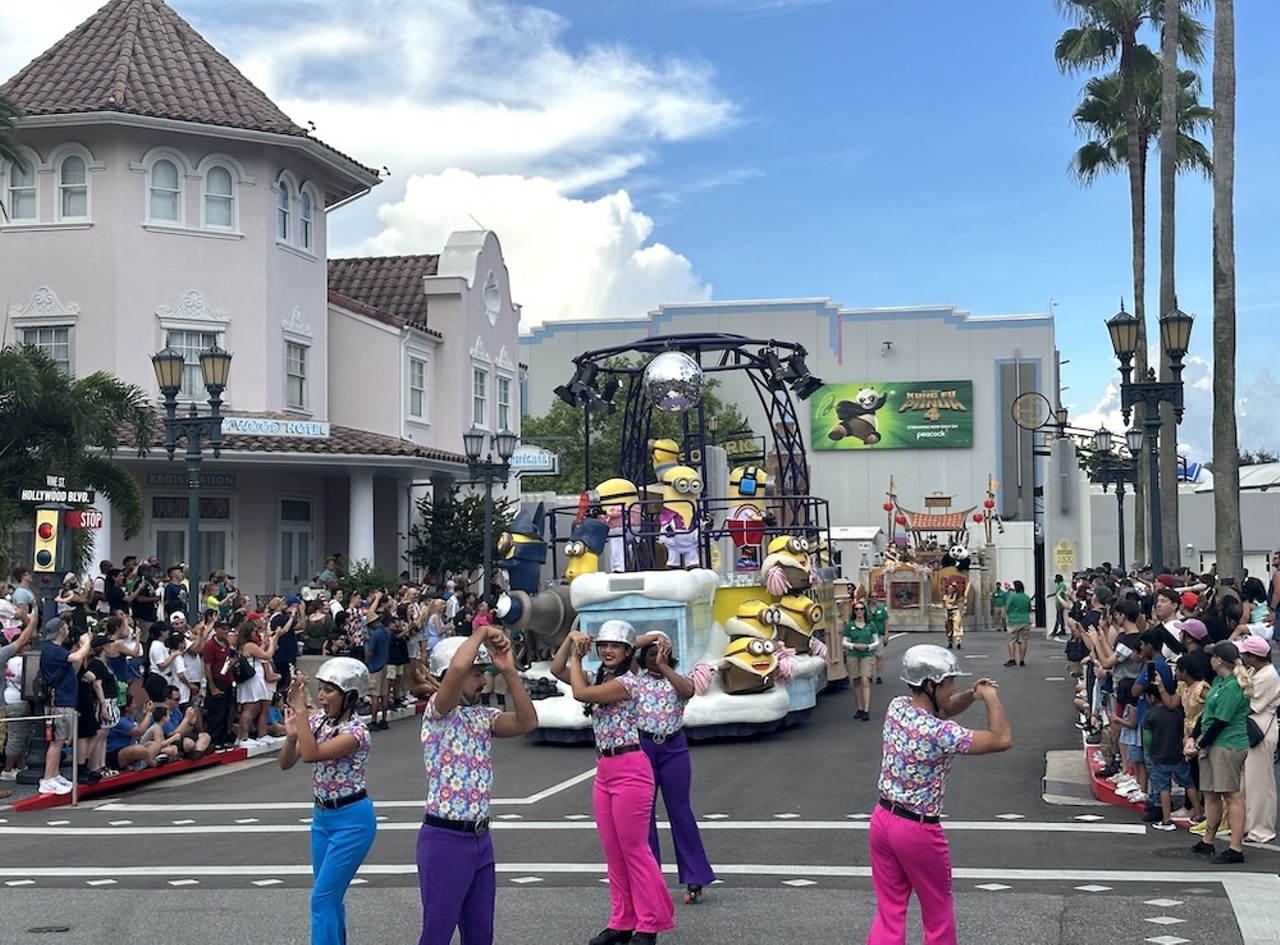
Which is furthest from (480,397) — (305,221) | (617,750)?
(617,750)

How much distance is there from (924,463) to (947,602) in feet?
150

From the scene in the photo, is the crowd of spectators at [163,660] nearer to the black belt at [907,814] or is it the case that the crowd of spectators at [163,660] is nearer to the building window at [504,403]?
the black belt at [907,814]

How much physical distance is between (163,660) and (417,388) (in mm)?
20201

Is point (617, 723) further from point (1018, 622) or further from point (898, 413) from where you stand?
point (898, 413)

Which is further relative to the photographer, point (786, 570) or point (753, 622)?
point (786, 570)

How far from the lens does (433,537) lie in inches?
1430

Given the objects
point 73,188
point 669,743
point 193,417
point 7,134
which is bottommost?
point 669,743

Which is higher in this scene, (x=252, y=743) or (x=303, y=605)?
(x=303, y=605)

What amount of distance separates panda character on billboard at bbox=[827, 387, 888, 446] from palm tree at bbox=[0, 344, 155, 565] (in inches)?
2516

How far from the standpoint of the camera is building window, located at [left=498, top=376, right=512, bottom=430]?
42156 millimetres

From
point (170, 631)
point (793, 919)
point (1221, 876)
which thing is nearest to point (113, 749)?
point (170, 631)

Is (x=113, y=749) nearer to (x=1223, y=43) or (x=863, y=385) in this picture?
(x=1223, y=43)

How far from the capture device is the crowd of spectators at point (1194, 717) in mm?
11672

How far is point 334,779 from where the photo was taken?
762cm
